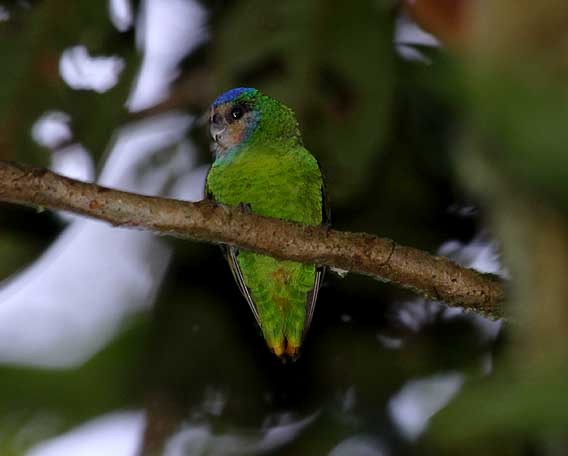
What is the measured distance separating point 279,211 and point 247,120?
750 mm

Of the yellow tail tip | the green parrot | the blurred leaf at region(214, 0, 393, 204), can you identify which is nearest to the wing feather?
the green parrot

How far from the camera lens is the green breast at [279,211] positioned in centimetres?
338

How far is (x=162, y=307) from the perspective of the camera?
3652mm

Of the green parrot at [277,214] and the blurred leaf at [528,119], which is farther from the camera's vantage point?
the green parrot at [277,214]

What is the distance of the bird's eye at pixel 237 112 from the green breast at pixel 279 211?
1.74 ft

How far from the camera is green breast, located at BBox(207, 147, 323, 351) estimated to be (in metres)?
3.38

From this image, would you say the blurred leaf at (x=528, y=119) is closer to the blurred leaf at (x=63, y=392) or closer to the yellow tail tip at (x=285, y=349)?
the blurred leaf at (x=63, y=392)

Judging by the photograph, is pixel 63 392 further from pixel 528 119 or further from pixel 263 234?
pixel 528 119

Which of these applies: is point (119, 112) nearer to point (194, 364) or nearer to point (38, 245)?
point (38, 245)

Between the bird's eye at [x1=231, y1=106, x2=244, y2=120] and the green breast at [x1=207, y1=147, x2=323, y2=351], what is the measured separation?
53 centimetres

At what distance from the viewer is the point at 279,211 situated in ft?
11.0

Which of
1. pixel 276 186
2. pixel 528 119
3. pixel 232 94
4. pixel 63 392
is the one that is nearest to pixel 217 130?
pixel 232 94

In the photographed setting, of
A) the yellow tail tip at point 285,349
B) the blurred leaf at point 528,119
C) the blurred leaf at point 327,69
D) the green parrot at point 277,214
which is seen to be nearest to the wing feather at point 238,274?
the green parrot at point 277,214

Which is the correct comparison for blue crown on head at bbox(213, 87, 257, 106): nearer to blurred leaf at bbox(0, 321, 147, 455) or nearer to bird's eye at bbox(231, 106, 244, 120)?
bird's eye at bbox(231, 106, 244, 120)
